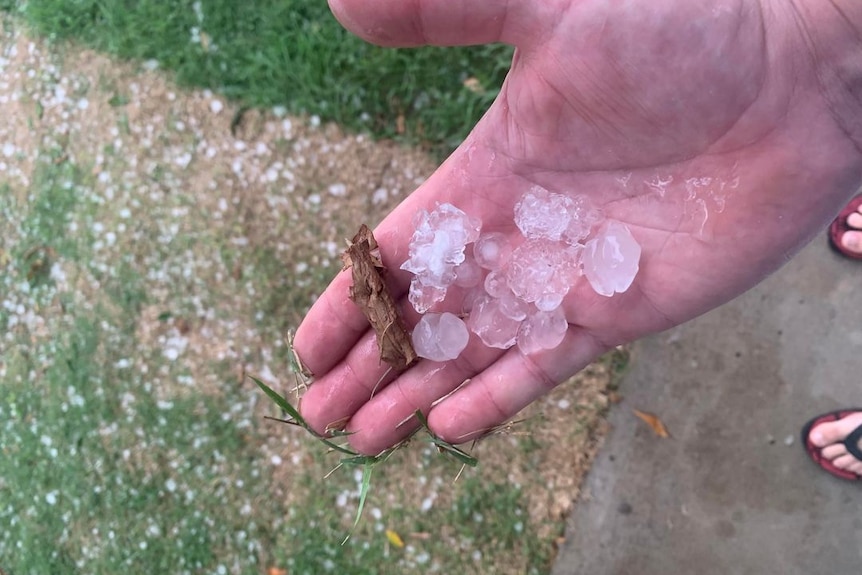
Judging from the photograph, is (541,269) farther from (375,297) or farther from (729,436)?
(729,436)

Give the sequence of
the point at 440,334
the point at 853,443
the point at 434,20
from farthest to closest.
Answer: the point at 853,443 < the point at 440,334 < the point at 434,20

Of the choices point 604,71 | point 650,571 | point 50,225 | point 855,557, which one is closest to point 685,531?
point 650,571

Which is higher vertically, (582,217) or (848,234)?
(582,217)

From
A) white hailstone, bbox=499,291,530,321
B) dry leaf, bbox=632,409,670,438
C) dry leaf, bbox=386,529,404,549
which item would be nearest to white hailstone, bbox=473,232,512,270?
white hailstone, bbox=499,291,530,321

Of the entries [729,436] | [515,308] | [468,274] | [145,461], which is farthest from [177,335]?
[729,436]

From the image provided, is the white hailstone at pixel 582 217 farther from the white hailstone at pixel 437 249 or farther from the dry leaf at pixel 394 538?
the dry leaf at pixel 394 538

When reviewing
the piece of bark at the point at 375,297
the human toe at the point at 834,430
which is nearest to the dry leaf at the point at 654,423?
the human toe at the point at 834,430

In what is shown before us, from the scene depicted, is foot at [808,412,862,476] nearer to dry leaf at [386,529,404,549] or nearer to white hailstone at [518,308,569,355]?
white hailstone at [518,308,569,355]
